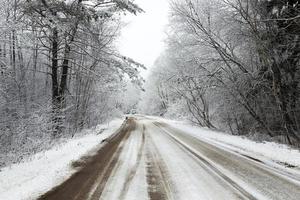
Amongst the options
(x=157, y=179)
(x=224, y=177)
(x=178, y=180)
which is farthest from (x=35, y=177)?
(x=224, y=177)

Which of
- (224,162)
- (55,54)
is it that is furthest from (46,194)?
(55,54)

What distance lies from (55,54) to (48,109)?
10.1ft

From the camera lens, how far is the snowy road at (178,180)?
4.85 meters

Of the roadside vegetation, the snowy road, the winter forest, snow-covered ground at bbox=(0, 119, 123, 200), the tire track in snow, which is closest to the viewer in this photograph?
the tire track in snow

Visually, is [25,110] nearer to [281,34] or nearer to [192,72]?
[192,72]

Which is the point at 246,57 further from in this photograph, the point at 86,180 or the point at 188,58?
the point at 86,180

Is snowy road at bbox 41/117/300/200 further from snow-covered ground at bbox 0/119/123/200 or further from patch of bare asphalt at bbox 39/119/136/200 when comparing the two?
snow-covered ground at bbox 0/119/123/200

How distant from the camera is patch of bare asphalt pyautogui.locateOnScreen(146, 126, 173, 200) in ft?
15.9

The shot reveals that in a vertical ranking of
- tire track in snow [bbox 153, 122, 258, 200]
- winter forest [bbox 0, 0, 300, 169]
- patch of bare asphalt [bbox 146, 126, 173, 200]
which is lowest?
patch of bare asphalt [bbox 146, 126, 173, 200]

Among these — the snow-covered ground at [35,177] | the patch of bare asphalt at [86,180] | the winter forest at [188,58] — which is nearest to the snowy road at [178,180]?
the patch of bare asphalt at [86,180]

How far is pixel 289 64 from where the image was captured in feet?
45.8

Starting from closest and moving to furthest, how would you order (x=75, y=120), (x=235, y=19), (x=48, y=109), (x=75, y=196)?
(x=75, y=196) → (x=48, y=109) → (x=235, y=19) → (x=75, y=120)

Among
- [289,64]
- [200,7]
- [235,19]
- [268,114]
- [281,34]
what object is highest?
[200,7]

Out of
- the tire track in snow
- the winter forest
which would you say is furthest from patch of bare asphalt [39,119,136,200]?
the winter forest
